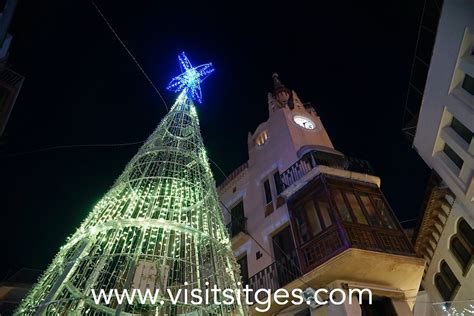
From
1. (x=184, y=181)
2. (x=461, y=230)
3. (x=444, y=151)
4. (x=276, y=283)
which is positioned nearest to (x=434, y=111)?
(x=444, y=151)

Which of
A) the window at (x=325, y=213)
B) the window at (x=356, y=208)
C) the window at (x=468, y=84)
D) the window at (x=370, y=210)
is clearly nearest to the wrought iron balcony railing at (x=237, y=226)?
the window at (x=325, y=213)

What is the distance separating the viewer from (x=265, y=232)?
562 inches

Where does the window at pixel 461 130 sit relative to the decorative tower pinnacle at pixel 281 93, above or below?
below

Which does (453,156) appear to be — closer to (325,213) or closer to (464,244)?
(464,244)

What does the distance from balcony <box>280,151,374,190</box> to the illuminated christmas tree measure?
6.53 metres

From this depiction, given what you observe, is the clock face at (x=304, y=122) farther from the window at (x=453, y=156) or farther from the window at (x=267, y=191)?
the window at (x=453, y=156)

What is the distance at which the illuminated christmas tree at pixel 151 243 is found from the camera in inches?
204

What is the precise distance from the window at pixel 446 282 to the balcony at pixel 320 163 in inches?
252

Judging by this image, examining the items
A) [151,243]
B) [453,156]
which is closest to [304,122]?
[453,156]

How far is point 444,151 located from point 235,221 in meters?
10.1

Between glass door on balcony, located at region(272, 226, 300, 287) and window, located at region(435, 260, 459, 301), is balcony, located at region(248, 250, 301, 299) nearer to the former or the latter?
glass door on balcony, located at region(272, 226, 300, 287)

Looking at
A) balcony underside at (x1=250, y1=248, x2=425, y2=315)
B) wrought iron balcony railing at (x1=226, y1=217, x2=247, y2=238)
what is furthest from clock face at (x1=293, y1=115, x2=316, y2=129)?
balcony underside at (x1=250, y1=248, x2=425, y2=315)

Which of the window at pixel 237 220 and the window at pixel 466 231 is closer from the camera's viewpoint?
the window at pixel 466 231

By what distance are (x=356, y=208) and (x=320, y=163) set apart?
2346mm
